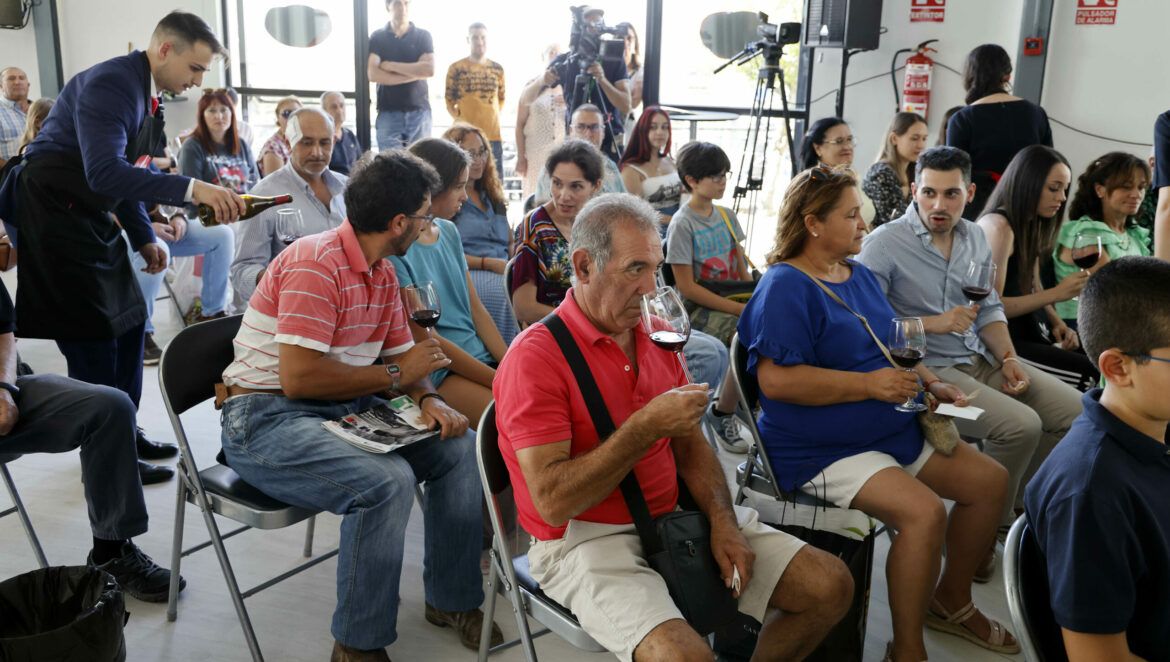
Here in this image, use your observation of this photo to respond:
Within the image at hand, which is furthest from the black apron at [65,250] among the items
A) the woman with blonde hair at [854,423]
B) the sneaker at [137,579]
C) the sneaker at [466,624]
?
the woman with blonde hair at [854,423]

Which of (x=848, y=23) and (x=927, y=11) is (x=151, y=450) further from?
(x=927, y=11)

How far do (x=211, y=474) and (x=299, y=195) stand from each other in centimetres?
152

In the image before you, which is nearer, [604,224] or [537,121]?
[604,224]

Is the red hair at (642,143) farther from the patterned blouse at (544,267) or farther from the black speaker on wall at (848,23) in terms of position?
the black speaker on wall at (848,23)

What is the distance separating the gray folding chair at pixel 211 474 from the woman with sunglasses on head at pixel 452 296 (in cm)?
51

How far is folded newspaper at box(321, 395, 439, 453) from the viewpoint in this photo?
2.12m

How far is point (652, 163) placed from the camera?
4957 millimetres

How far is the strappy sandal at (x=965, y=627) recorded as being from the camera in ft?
7.75

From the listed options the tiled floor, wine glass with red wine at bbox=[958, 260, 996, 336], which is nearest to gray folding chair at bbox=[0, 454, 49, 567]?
the tiled floor

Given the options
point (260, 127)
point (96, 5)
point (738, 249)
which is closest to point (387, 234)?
point (738, 249)

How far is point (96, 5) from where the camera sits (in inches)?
311

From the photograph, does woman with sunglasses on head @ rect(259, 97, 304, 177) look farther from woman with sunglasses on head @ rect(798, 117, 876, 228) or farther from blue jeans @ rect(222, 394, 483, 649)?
blue jeans @ rect(222, 394, 483, 649)

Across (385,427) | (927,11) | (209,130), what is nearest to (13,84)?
(209,130)

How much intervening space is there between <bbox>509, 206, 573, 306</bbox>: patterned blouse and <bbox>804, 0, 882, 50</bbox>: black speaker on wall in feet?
13.3
